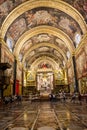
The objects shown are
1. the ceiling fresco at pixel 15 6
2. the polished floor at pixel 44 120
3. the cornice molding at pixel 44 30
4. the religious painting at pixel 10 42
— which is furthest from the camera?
the cornice molding at pixel 44 30

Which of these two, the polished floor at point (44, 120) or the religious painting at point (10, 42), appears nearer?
the polished floor at point (44, 120)

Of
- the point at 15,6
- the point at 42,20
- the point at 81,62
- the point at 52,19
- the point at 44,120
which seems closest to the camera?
the point at 44,120

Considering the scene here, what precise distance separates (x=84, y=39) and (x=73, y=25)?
3397mm

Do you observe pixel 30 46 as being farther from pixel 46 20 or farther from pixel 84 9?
pixel 84 9

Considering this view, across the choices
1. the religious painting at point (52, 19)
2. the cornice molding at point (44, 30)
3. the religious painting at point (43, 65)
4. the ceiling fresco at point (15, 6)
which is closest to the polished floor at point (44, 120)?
the ceiling fresco at point (15, 6)

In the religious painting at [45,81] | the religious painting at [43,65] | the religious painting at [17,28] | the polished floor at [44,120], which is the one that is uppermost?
the religious painting at [17,28]

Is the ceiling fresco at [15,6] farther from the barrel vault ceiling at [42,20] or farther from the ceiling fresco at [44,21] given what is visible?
the ceiling fresco at [44,21]

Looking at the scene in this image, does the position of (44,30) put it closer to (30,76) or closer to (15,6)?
(15,6)

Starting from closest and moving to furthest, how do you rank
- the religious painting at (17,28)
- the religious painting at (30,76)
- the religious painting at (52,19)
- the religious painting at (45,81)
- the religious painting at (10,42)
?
the religious painting at (52,19), the religious painting at (17,28), the religious painting at (10,42), the religious painting at (30,76), the religious painting at (45,81)

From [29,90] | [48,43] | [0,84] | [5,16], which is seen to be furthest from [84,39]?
[29,90]

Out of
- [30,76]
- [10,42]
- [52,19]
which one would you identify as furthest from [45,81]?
[52,19]

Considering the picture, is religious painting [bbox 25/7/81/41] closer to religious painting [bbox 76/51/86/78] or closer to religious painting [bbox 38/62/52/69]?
religious painting [bbox 76/51/86/78]

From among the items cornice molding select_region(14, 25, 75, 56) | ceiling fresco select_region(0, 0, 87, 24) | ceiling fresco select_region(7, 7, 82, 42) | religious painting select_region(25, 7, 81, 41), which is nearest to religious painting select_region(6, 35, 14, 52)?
ceiling fresco select_region(7, 7, 82, 42)

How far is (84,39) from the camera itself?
688 inches
